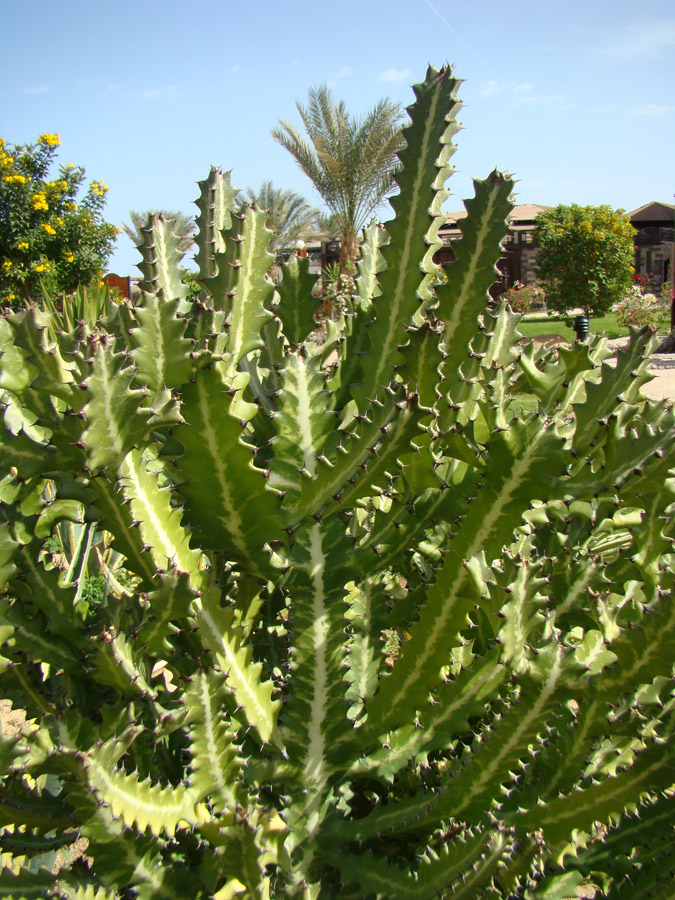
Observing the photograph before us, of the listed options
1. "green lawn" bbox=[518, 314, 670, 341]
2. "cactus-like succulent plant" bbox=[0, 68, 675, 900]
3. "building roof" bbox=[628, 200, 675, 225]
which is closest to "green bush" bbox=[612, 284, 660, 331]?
"green lawn" bbox=[518, 314, 670, 341]

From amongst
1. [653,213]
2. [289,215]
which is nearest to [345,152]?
[289,215]

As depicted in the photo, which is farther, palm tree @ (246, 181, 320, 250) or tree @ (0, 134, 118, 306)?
palm tree @ (246, 181, 320, 250)

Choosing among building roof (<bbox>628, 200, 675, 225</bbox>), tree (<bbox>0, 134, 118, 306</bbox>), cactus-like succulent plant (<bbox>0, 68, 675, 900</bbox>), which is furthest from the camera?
building roof (<bbox>628, 200, 675, 225</bbox>)

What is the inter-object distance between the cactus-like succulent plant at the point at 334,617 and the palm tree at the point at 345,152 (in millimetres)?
17038

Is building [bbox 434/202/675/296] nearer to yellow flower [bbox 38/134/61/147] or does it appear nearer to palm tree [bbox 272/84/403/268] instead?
palm tree [bbox 272/84/403/268]

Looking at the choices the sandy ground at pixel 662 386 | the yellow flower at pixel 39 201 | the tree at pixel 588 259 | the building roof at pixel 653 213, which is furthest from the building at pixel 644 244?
the yellow flower at pixel 39 201

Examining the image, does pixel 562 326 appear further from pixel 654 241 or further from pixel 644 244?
pixel 644 244

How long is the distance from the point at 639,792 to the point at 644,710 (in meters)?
0.12

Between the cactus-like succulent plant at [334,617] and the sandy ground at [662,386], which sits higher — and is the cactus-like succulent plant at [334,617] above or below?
above

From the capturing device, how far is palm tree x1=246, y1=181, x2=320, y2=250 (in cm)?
2409

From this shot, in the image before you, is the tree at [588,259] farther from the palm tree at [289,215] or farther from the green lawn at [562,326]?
the palm tree at [289,215]

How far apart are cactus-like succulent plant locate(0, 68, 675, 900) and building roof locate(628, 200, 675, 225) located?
40.9 metres

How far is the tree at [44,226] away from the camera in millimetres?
12570

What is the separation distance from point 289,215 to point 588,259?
34.1ft
